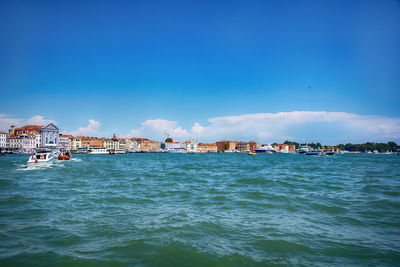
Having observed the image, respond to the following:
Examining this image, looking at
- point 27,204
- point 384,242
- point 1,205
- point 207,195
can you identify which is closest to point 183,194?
point 207,195

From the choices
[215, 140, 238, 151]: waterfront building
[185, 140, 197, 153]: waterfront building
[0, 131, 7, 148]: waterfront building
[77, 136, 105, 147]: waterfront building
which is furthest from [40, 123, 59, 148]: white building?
[215, 140, 238, 151]: waterfront building

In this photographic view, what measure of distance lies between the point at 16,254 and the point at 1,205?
5.22 m

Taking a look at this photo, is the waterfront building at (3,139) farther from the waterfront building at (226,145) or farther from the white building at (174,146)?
the waterfront building at (226,145)

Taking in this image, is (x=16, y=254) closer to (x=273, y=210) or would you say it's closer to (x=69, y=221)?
(x=69, y=221)

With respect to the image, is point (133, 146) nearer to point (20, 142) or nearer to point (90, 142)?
point (90, 142)

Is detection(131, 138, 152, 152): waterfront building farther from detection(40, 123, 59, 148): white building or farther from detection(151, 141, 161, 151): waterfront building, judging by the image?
detection(40, 123, 59, 148): white building

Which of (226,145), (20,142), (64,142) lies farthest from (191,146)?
(20,142)

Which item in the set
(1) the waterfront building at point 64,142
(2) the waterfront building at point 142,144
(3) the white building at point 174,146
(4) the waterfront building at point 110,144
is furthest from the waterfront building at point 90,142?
(3) the white building at point 174,146

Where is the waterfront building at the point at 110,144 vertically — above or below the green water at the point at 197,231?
above

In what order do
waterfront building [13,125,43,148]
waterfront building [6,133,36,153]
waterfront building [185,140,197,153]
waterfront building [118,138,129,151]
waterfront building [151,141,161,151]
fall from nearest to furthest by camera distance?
1. waterfront building [6,133,36,153]
2. waterfront building [13,125,43,148]
3. waterfront building [118,138,129,151]
4. waterfront building [185,140,197,153]
5. waterfront building [151,141,161,151]

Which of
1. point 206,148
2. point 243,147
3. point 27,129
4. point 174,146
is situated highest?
point 27,129

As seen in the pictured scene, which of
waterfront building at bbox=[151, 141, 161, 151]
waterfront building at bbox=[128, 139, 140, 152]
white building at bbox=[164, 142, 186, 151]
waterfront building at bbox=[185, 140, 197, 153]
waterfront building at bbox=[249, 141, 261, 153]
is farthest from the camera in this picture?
waterfront building at bbox=[249, 141, 261, 153]

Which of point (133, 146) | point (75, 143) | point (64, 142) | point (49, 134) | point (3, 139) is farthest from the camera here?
point (133, 146)

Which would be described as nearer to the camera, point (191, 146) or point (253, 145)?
point (191, 146)
